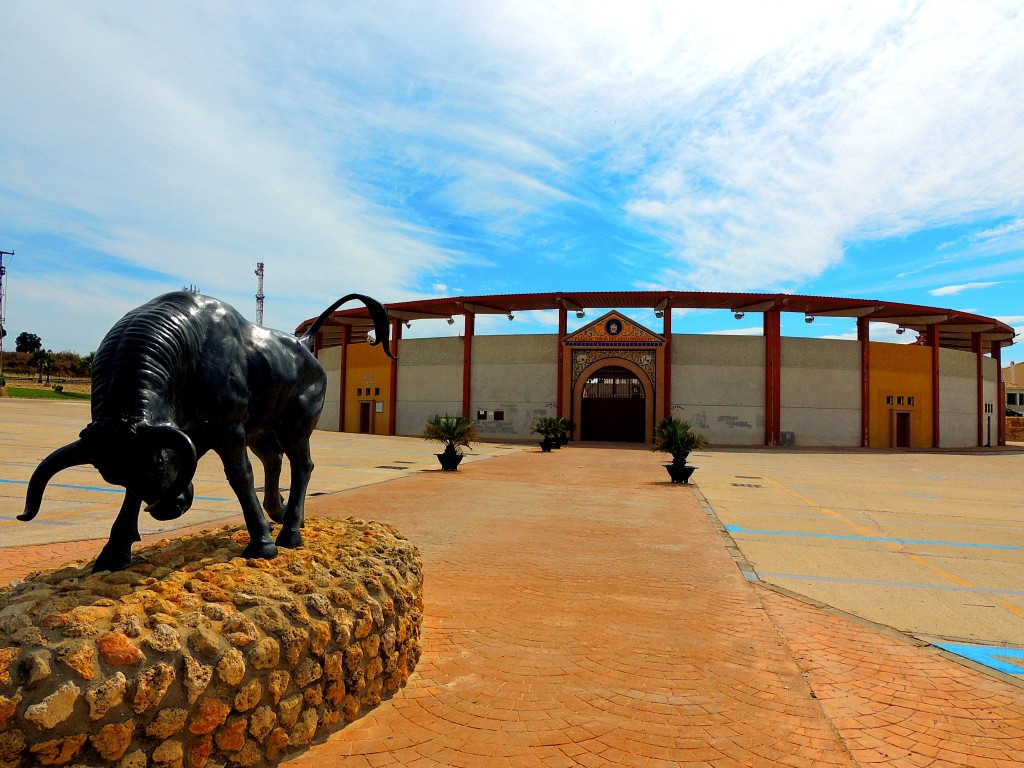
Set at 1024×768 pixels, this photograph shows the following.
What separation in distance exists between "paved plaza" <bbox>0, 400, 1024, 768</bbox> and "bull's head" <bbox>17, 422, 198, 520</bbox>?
A: 1494 mm

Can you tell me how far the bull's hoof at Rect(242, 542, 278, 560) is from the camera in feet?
12.7

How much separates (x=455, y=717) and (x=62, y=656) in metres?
1.93

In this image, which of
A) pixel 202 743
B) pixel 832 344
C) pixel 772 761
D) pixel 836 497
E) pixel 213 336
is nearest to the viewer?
pixel 202 743

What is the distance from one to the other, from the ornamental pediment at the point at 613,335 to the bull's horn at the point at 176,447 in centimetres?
3146

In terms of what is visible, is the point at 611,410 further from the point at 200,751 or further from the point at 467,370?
the point at 200,751

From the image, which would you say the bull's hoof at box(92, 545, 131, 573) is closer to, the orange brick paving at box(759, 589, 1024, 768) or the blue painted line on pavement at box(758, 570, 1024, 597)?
the orange brick paving at box(759, 589, 1024, 768)

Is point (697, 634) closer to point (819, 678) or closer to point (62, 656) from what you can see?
point (819, 678)

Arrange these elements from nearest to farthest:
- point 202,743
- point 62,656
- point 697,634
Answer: point 62,656, point 202,743, point 697,634

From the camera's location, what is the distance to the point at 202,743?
263cm

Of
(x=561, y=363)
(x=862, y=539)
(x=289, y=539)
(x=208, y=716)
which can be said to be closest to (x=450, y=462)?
(x=862, y=539)

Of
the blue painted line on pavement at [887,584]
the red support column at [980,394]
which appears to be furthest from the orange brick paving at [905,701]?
the red support column at [980,394]

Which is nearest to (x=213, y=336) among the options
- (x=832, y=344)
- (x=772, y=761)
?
(x=772, y=761)

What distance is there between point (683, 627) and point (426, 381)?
3254 cm

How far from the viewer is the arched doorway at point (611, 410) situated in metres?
36.0
